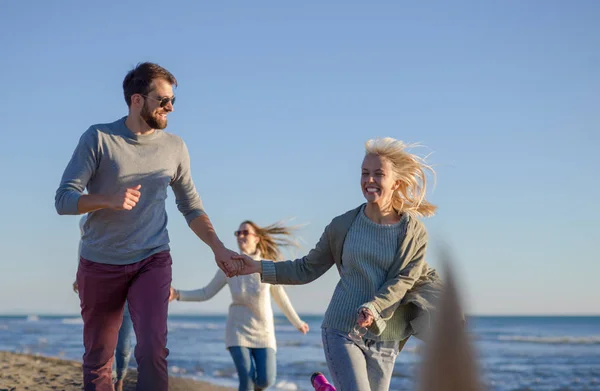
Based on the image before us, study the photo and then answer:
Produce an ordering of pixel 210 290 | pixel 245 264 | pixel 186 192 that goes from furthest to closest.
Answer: pixel 210 290, pixel 245 264, pixel 186 192

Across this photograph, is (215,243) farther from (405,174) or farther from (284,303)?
(284,303)

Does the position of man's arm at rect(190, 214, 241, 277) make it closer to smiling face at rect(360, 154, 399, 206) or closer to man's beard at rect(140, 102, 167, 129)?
man's beard at rect(140, 102, 167, 129)

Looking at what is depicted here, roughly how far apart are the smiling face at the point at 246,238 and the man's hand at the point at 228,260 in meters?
3.71

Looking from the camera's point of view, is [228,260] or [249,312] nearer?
[228,260]

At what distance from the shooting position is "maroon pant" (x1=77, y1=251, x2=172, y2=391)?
515cm

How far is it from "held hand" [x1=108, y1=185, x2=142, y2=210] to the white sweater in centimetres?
425

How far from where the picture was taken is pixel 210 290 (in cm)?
990

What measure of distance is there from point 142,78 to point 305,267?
1.56m

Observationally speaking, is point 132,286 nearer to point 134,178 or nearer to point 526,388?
point 134,178

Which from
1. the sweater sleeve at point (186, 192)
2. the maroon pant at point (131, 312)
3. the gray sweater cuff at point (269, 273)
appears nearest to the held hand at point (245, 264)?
the gray sweater cuff at point (269, 273)

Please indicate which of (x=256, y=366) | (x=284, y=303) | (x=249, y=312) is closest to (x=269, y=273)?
(x=249, y=312)

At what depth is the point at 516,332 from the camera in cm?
3622

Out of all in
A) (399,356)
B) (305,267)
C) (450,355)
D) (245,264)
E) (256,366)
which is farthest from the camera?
(399,356)

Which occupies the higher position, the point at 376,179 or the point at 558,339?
the point at 376,179
